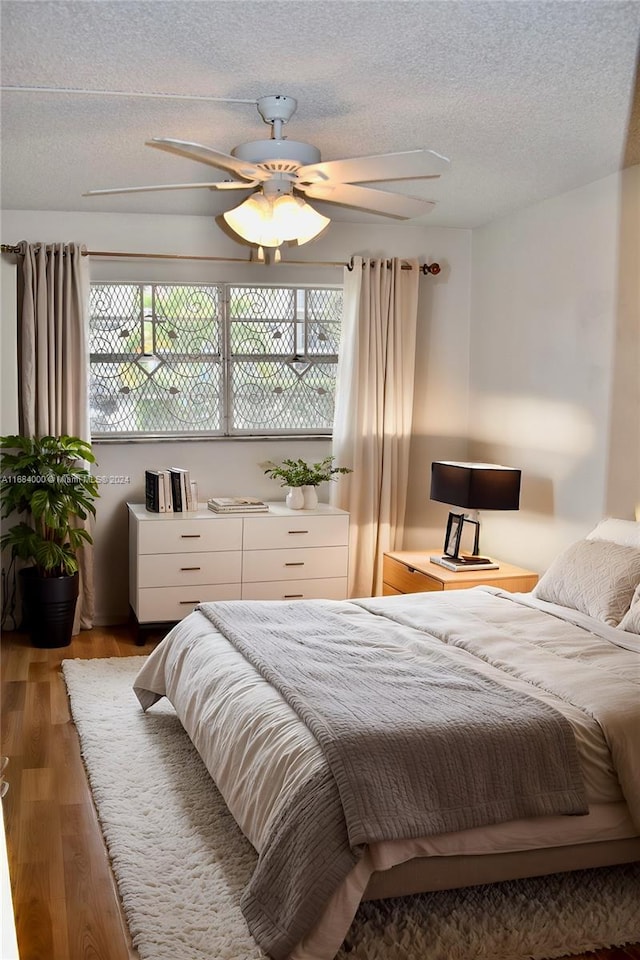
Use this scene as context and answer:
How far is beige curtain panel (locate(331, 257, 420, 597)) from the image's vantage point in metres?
5.28

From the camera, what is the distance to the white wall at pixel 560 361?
159 inches

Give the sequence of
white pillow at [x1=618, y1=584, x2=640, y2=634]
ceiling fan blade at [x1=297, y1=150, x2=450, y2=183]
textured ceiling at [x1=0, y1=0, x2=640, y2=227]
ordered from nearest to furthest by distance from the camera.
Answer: textured ceiling at [x1=0, y1=0, x2=640, y2=227], ceiling fan blade at [x1=297, y1=150, x2=450, y2=183], white pillow at [x1=618, y1=584, x2=640, y2=634]

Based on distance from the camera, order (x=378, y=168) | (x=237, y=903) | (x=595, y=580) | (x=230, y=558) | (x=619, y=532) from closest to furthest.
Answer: (x=237, y=903), (x=378, y=168), (x=595, y=580), (x=619, y=532), (x=230, y=558)

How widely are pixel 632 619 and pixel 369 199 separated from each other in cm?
174

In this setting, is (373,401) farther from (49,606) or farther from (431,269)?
(49,606)

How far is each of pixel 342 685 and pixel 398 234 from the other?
136 inches

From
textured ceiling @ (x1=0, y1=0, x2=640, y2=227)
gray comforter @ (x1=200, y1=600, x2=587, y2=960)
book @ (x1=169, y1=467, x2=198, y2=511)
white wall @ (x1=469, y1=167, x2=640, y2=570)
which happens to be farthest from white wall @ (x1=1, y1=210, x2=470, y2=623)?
gray comforter @ (x1=200, y1=600, x2=587, y2=960)

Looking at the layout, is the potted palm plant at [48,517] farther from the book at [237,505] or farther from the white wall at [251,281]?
the book at [237,505]

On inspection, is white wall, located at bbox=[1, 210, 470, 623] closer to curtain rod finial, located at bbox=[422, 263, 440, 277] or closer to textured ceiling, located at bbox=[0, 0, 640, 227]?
curtain rod finial, located at bbox=[422, 263, 440, 277]

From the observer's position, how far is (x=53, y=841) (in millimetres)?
2719

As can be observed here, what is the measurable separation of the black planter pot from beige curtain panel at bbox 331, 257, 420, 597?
159 centimetres

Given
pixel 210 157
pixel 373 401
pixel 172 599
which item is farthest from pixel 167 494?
pixel 210 157

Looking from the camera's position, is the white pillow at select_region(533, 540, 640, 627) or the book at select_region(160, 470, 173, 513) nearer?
the white pillow at select_region(533, 540, 640, 627)

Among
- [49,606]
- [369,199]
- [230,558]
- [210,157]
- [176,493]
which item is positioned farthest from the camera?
[176,493]
